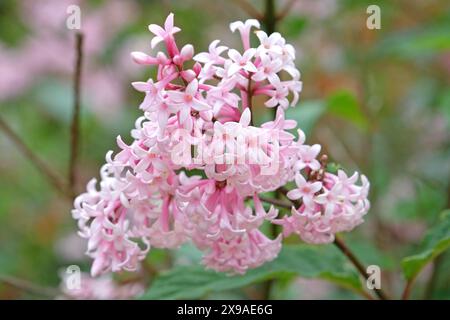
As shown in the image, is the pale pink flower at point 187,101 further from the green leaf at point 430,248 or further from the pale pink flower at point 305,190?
the green leaf at point 430,248

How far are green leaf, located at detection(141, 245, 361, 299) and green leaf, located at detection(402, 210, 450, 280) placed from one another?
106mm

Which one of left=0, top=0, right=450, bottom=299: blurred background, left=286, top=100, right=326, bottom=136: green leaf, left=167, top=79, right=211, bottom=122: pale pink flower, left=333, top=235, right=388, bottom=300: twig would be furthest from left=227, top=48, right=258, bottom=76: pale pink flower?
left=0, top=0, right=450, bottom=299: blurred background

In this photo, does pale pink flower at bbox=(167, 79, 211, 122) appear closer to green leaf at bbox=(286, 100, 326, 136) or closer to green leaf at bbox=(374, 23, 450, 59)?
green leaf at bbox=(286, 100, 326, 136)

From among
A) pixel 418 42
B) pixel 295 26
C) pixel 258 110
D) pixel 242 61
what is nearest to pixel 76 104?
pixel 242 61

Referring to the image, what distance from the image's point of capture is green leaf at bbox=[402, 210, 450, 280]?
1219mm

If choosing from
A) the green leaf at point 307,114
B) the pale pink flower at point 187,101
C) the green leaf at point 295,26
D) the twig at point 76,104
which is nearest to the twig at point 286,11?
the green leaf at point 307,114

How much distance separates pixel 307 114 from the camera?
1.65 m

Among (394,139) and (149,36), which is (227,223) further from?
(149,36)

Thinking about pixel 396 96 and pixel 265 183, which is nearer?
pixel 265 183

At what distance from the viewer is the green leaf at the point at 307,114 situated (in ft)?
5.24

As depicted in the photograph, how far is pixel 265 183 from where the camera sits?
102 centimetres
